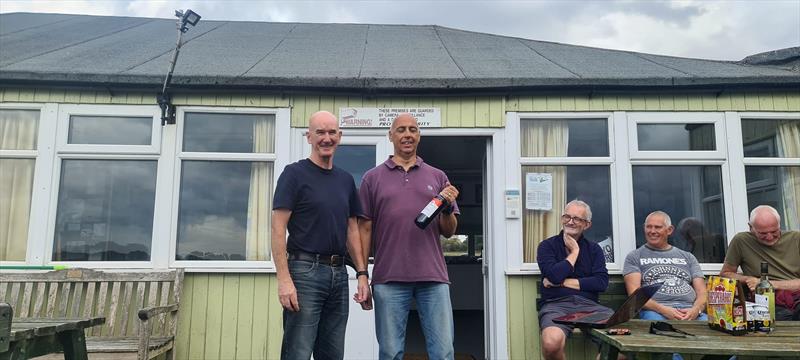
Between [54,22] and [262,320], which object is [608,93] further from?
[54,22]

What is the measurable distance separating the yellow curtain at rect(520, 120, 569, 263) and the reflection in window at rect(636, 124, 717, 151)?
23.5 inches

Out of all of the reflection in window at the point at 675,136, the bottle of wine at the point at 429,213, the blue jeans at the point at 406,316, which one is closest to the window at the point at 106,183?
the blue jeans at the point at 406,316

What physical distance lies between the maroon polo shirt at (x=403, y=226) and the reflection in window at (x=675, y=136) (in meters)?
2.22

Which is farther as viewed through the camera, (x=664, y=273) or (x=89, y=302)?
(x=89, y=302)

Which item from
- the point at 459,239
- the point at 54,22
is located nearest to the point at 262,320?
the point at 54,22

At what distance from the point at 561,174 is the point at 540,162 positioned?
188 millimetres

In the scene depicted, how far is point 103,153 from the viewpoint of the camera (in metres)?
3.63

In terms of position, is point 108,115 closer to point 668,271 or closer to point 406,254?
point 406,254

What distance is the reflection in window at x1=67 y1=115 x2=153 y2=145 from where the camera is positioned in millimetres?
3670

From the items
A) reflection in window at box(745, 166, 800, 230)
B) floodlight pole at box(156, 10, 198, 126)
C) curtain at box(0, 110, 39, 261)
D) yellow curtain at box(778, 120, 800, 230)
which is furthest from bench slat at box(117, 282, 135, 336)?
yellow curtain at box(778, 120, 800, 230)

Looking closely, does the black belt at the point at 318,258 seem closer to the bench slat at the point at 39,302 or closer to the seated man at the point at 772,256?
the bench slat at the point at 39,302

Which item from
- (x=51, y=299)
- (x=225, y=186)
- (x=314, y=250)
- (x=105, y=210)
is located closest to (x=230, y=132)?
(x=225, y=186)

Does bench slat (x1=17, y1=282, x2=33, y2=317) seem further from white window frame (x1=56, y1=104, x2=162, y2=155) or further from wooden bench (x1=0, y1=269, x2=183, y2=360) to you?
white window frame (x1=56, y1=104, x2=162, y2=155)

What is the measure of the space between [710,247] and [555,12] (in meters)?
19.7
